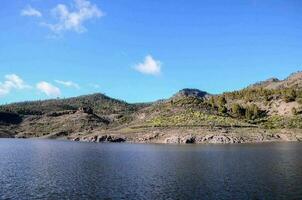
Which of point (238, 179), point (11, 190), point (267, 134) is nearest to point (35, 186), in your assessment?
point (11, 190)

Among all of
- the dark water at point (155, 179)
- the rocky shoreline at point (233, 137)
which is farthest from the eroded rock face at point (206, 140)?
the dark water at point (155, 179)

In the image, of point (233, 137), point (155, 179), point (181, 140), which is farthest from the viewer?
point (181, 140)

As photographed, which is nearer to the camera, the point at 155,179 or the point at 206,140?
the point at 155,179

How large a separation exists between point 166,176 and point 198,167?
14.8m

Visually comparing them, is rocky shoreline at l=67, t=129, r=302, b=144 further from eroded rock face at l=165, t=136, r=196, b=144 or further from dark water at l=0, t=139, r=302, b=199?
dark water at l=0, t=139, r=302, b=199

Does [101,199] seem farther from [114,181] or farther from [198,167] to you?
[198,167]

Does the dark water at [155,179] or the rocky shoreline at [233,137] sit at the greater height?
the rocky shoreline at [233,137]

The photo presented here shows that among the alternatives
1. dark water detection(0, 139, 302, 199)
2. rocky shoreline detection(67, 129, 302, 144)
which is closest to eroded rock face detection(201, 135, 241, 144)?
rocky shoreline detection(67, 129, 302, 144)

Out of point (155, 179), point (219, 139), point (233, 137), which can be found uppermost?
point (233, 137)

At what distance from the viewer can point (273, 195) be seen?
57812 millimetres

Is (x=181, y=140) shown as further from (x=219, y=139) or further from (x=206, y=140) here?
(x=219, y=139)

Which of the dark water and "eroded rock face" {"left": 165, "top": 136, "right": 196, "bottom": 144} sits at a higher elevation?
"eroded rock face" {"left": 165, "top": 136, "right": 196, "bottom": 144}

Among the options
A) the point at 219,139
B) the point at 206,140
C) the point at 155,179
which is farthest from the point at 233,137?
the point at 155,179

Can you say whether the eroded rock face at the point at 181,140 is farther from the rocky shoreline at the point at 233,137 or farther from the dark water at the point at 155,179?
the dark water at the point at 155,179
